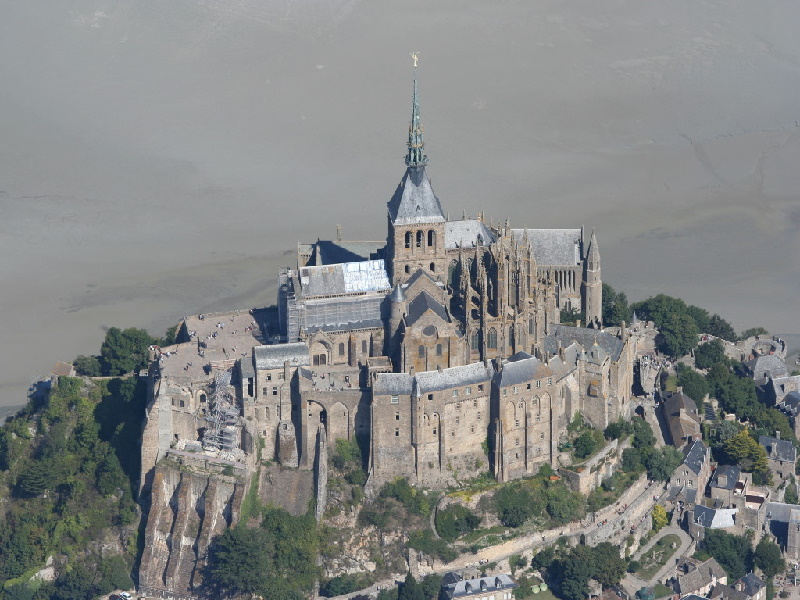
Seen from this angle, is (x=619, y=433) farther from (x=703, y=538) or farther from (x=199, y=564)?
(x=199, y=564)

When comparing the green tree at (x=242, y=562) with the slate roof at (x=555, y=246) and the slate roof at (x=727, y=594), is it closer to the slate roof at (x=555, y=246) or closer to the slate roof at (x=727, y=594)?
the slate roof at (x=727, y=594)

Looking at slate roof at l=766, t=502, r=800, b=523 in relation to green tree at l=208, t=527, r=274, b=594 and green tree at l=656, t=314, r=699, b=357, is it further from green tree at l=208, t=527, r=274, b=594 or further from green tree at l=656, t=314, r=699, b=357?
green tree at l=208, t=527, r=274, b=594

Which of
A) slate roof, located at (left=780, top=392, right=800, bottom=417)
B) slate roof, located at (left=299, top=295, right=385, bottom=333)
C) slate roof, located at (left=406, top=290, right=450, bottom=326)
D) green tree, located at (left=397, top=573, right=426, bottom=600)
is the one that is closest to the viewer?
green tree, located at (left=397, top=573, right=426, bottom=600)

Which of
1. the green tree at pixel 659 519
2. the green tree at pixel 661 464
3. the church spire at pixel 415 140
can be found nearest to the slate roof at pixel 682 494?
the green tree at pixel 661 464

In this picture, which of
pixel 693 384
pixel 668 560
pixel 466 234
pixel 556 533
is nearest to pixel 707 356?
pixel 693 384

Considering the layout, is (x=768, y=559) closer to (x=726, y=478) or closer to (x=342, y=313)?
(x=726, y=478)

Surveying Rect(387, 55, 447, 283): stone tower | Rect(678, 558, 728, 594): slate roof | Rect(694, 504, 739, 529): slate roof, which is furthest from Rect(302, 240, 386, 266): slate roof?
Rect(678, 558, 728, 594): slate roof
